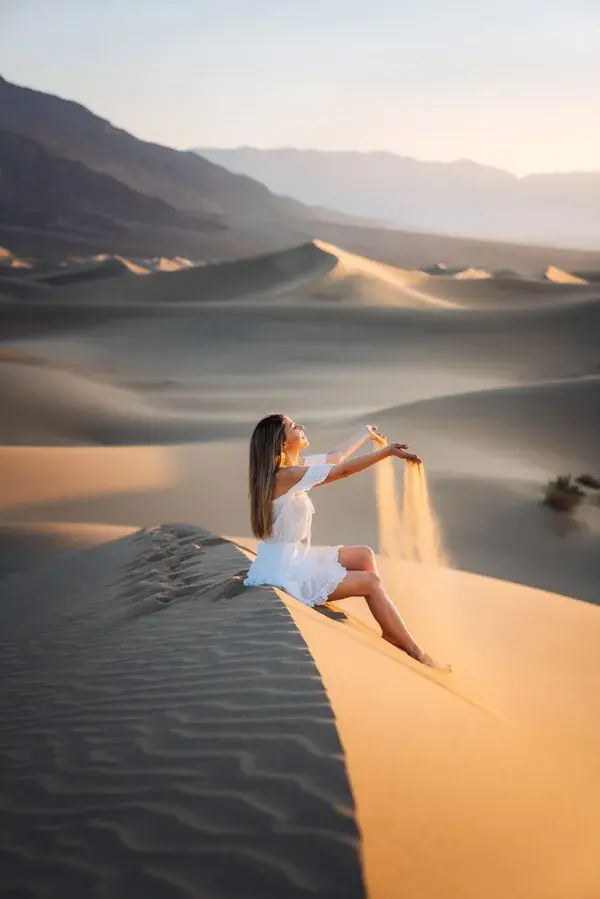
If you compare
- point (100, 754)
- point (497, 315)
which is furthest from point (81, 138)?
point (100, 754)

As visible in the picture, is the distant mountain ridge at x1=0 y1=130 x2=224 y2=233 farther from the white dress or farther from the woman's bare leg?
the woman's bare leg

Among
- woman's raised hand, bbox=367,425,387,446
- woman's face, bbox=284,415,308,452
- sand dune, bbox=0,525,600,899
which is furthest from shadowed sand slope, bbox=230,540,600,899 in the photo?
woman's raised hand, bbox=367,425,387,446

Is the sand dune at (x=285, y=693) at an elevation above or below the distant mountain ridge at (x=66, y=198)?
below

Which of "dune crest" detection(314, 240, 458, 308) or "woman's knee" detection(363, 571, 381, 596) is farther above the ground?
"dune crest" detection(314, 240, 458, 308)

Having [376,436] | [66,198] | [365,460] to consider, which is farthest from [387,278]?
[66,198]

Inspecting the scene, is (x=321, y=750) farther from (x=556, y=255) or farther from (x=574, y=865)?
(x=556, y=255)

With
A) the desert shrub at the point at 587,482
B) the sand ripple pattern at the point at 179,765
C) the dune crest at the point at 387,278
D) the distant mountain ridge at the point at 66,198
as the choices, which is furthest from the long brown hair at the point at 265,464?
the distant mountain ridge at the point at 66,198

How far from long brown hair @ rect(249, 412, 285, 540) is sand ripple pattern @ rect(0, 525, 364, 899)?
0.46 meters

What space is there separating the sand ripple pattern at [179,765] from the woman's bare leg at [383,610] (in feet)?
1.63

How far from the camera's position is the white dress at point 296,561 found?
5.40m

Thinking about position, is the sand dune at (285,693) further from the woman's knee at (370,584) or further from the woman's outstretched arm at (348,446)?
the woman's outstretched arm at (348,446)

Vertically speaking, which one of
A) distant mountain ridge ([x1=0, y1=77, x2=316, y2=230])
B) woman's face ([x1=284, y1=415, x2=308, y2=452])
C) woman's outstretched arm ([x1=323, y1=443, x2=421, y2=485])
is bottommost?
woman's outstretched arm ([x1=323, y1=443, x2=421, y2=485])

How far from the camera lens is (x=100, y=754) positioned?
144 inches

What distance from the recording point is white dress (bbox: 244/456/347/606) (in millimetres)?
5402
